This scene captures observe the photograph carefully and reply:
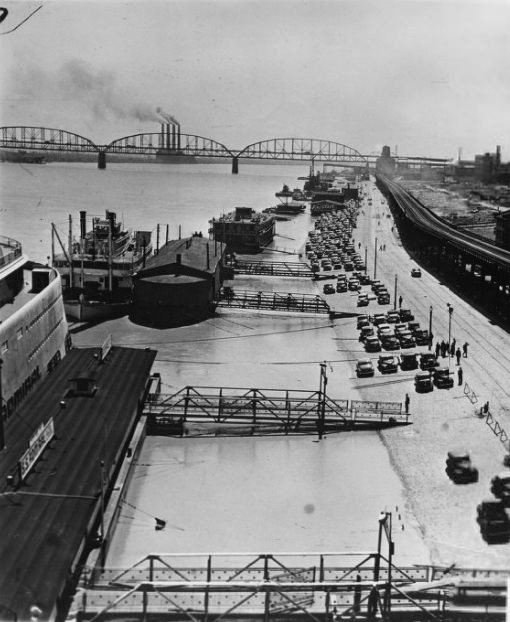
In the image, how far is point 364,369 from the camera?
32719 millimetres

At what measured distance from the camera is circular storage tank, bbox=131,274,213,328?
4266 cm

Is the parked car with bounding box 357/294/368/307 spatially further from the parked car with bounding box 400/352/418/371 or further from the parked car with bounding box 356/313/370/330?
the parked car with bounding box 400/352/418/371

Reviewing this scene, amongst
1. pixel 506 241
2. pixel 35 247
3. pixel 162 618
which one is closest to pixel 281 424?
pixel 162 618

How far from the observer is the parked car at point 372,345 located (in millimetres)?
36938

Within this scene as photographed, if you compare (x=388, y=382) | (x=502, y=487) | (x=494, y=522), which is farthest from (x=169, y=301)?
(x=494, y=522)

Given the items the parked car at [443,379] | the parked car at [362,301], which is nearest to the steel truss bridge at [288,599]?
the parked car at [443,379]

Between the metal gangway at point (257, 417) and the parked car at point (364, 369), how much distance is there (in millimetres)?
4918

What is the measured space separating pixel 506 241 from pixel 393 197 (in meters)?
57.2

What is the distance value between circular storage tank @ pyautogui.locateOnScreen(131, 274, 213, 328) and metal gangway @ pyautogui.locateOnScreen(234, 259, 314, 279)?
18.4 metres

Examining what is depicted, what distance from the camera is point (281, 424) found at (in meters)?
26.5

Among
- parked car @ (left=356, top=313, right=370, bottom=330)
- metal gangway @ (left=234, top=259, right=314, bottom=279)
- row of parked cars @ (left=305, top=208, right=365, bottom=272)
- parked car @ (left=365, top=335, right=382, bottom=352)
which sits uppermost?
row of parked cars @ (left=305, top=208, right=365, bottom=272)

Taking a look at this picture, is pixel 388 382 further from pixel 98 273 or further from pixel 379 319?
pixel 98 273

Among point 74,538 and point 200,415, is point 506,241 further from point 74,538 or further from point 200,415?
point 74,538

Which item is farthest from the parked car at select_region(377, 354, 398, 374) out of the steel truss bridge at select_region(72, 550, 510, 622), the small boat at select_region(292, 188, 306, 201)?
the small boat at select_region(292, 188, 306, 201)
